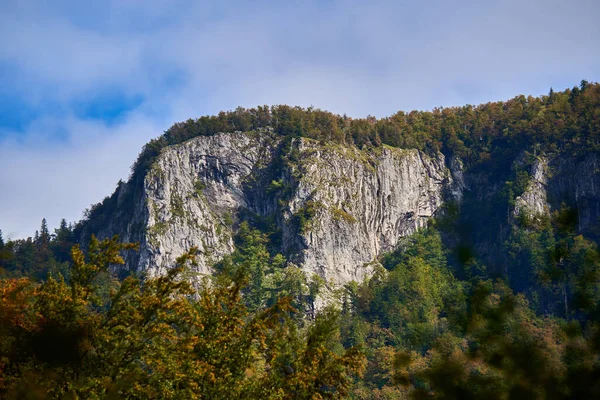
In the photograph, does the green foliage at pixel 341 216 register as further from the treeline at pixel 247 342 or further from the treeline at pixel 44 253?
the treeline at pixel 247 342

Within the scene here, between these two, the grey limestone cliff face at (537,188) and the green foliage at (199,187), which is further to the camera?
the green foliage at (199,187)

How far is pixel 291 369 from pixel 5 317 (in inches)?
406

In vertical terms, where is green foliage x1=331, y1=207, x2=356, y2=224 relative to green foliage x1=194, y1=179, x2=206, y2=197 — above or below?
below

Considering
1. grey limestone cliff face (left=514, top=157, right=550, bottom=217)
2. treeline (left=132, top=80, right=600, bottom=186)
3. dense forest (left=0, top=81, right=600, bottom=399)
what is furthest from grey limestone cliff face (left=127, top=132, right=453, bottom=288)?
dense forest (left=0, top=81, right=600, bottom=399)

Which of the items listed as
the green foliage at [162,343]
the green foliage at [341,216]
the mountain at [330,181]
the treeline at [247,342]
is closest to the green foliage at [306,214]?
the mountain at [330,181]

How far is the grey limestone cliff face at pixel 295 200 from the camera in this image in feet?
374

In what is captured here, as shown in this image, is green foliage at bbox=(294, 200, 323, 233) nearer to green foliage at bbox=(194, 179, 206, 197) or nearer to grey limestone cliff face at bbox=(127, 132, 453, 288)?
grey limestone cliff face at bbox=(127, 132, 453, 288)

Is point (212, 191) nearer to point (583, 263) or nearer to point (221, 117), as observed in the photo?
point (221, 117)

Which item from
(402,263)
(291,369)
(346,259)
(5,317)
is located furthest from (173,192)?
(5,317)

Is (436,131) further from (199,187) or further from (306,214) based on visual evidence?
(199,187)

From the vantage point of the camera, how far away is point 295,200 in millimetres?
119062

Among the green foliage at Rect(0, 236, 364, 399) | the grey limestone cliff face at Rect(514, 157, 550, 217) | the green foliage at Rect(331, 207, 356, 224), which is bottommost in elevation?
the green foliage at Rect(0, 236, 364, 399)

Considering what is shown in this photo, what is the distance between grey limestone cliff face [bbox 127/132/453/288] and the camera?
374 ft

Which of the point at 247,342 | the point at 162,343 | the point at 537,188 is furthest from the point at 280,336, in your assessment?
the point at 537,188
